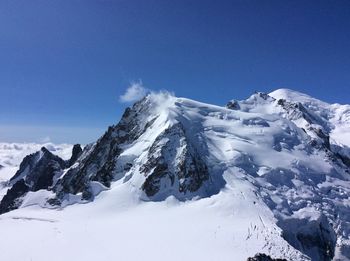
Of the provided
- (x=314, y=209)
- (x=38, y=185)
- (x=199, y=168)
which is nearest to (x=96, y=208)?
(x=199, y=168)

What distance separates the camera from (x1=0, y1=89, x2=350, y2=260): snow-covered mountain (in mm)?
55344

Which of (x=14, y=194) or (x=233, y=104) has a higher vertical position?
(x=233, y=104)

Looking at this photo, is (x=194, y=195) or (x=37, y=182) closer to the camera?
(x=194, y=195)

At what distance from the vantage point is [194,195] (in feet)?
257

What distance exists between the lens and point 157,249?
51719 mm

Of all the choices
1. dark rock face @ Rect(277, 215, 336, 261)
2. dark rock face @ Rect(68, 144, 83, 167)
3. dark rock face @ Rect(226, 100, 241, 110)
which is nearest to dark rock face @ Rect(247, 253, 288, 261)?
dark rock face @ Rect(277, 215, 336, 261)

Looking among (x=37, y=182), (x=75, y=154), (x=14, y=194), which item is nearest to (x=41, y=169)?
(x=75, y=154)

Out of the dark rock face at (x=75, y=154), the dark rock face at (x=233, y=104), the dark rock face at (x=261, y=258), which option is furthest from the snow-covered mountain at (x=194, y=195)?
the dark rock face at (x=75, y=154)

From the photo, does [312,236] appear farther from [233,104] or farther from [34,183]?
[34,183]

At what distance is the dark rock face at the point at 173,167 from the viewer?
79750 mm

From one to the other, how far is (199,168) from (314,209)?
23151 mm

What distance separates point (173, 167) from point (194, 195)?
7.64m

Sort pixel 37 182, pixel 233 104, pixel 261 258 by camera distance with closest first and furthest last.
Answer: pixel 261 258, pixel 37 182, pixel 233 104

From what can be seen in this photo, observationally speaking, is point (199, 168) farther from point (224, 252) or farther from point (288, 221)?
point (224, 252)
